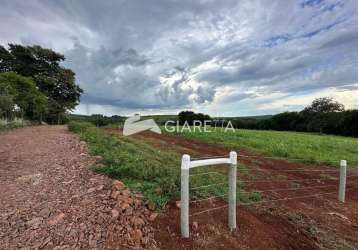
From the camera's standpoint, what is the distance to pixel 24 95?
58.0 feet

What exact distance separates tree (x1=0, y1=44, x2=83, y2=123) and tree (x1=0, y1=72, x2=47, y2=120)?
301 cm

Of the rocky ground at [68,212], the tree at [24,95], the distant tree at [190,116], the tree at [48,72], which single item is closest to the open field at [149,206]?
the rocky ground at [68,212]

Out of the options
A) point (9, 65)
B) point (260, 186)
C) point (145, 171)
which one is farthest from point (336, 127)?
point (9, 65)

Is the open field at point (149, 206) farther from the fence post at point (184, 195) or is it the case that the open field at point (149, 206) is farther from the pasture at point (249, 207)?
the fence post at point (184, 195)

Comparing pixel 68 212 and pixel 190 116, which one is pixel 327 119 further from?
pixel 68 212

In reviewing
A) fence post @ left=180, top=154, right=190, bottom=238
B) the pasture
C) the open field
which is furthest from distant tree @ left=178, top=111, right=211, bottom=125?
fence post @ left=180, top=154, right=190, bottom=238

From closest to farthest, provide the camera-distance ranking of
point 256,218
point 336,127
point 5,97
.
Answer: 1. point 256,218
2. point 5,97
3. point 336,127

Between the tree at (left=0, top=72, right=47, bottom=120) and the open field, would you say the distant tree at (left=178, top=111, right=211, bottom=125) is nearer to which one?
the tree at (left=0, top=72, right=47, bottom=120)

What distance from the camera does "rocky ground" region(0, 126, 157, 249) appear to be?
7.77 ft

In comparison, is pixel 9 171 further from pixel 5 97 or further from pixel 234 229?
pixel 5 97

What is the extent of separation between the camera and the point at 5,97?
13133mm

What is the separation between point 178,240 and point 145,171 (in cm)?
182

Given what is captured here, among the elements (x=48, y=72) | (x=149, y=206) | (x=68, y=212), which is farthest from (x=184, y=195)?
(x=48, y=72)

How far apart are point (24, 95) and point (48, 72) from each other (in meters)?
8.79
